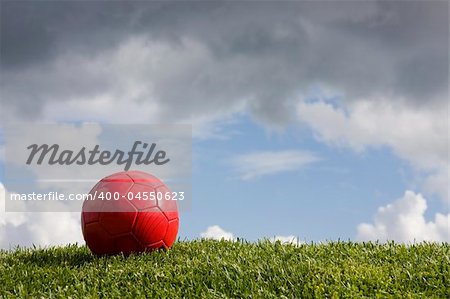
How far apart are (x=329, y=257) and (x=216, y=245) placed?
2.12 m

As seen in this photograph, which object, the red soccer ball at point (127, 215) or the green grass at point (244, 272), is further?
the red soccer ball at point (127, 215)

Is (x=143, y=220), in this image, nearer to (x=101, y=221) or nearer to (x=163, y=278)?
(x=101, y=221)

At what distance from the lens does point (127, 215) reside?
8.93 metres

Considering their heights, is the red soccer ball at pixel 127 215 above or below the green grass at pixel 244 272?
above

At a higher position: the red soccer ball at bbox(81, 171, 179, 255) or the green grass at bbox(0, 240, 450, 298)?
the red soccer ball at bbox(81, 171, 179, 255)

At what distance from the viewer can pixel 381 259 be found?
8508mm

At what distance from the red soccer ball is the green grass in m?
0.22

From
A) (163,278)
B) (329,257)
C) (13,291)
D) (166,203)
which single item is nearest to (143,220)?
(166,203)

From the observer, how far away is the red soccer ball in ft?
29.4

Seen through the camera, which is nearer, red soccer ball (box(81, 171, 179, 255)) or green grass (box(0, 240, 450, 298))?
green grass (box(0, 240, 450, 298))

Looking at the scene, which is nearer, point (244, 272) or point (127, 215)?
point (244, 272)

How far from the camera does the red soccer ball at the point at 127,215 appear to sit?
8.96 metres

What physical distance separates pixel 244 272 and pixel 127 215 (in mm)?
2247

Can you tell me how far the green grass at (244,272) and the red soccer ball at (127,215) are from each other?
0.72ft
